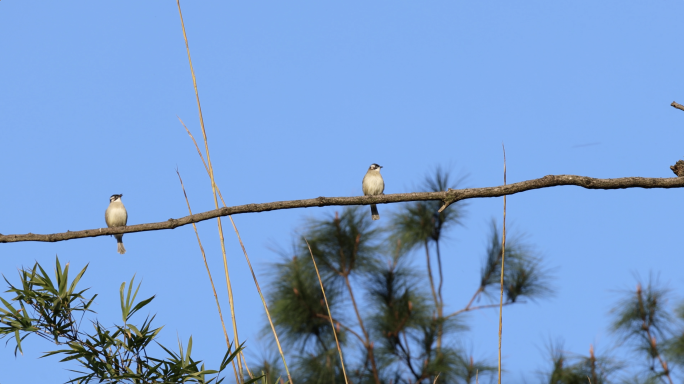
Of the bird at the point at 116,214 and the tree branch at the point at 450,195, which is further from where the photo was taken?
the bird at the point at 116,214

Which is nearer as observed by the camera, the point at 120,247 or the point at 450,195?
the point at 450,195

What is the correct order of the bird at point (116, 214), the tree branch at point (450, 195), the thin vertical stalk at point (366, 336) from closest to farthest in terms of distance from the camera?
1. the tree branch at point (450, 195)
2. the bird at point (116, 214)
3. the thin vertical stalk at point (366, 336)

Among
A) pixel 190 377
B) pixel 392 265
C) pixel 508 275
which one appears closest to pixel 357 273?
pixel 392 265

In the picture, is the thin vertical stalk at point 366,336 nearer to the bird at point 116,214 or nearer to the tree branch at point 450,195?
the bird at point 116,214

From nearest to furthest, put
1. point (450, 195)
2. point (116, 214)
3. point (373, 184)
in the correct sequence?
point (450, 195) → point (116, 214) → point (373, 184)

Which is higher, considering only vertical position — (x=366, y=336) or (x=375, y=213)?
(x=375, y=213)

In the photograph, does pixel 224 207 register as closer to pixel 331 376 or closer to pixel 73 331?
pixel 73 331

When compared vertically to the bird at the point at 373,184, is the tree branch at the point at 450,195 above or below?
below

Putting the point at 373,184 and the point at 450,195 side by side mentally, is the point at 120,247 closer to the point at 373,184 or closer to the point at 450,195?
the point at 373,184

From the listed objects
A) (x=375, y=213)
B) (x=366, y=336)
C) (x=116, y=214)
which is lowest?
(x=366, y=336)

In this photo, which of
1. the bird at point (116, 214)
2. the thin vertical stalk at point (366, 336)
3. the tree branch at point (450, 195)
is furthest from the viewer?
the thin vertical stalk at point (366, 336)

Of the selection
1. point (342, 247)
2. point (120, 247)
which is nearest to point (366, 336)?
point (342, 247)

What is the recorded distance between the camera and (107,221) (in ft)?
25.1

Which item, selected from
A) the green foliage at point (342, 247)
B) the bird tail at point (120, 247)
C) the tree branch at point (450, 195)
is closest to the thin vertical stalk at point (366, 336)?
the green foliage at point (342, 247)
